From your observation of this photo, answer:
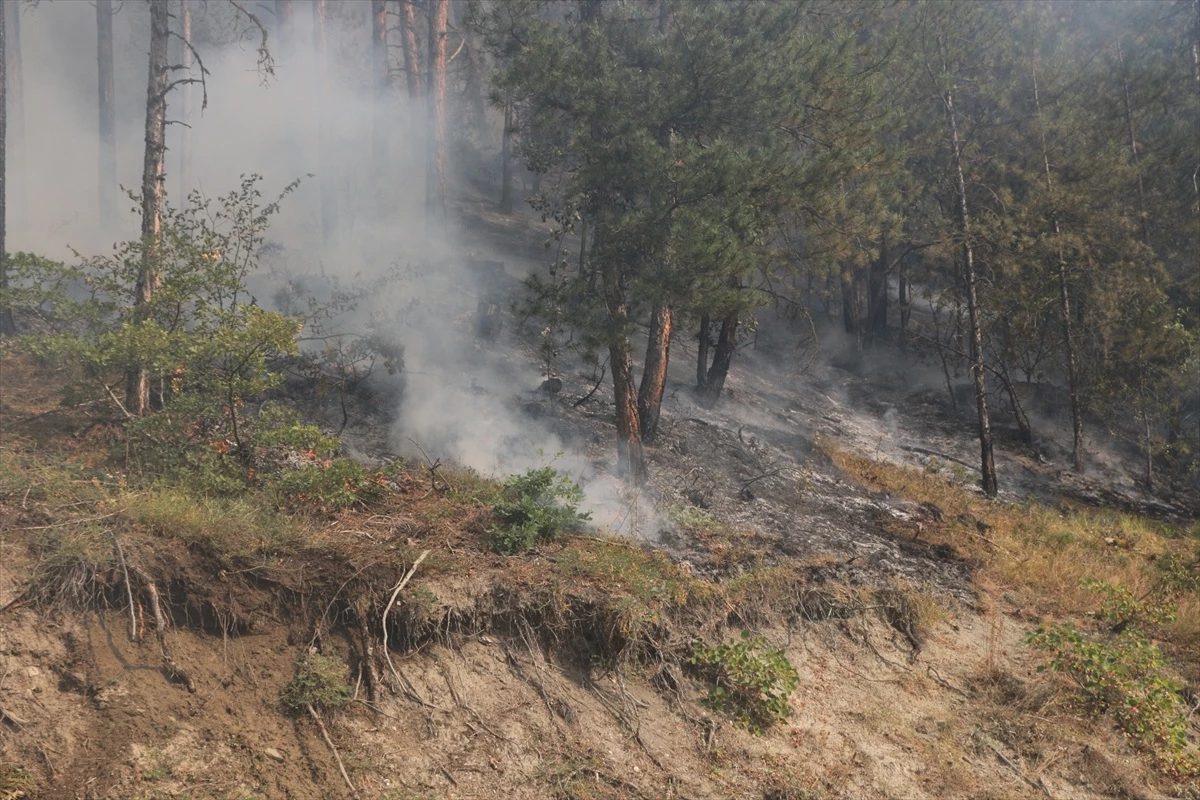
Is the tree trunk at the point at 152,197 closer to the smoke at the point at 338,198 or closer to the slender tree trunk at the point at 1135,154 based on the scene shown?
the smoke at the point at 338,198

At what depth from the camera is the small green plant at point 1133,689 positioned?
6977mm

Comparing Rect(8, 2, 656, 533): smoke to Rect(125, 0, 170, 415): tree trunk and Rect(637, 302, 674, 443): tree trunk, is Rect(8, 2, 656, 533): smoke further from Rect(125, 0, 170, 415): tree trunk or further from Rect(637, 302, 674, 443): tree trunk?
Rect(125, 0, 170, 415): tree trunk

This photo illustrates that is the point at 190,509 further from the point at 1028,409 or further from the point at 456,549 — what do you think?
the point at 1028,409

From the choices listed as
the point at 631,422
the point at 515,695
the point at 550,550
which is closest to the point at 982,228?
the point at 631,422

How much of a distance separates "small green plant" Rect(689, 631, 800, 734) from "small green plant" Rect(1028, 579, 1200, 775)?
2.66 metres

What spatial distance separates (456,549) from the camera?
21.9 feet

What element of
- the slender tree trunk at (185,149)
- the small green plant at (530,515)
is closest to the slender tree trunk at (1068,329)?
the small green plant at (530,515)

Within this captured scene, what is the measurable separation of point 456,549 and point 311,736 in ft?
6.43

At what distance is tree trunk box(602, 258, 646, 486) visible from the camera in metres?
10.2

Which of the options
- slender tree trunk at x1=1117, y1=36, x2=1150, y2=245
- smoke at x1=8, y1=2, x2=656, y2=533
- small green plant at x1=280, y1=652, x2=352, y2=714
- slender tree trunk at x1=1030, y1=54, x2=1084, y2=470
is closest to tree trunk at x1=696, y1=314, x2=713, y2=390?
smoke at x1=8, y1=2, x2=656, y2=533

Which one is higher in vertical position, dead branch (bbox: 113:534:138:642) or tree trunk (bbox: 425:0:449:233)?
tree trunk (bbox: 425:0:449:233)

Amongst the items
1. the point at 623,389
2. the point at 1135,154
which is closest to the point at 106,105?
the point at 623,389

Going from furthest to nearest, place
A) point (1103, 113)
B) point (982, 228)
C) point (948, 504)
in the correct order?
point (1103, 113) → point (982, 228) → point (948, 504)

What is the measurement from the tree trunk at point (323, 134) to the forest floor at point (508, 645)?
1183cm
